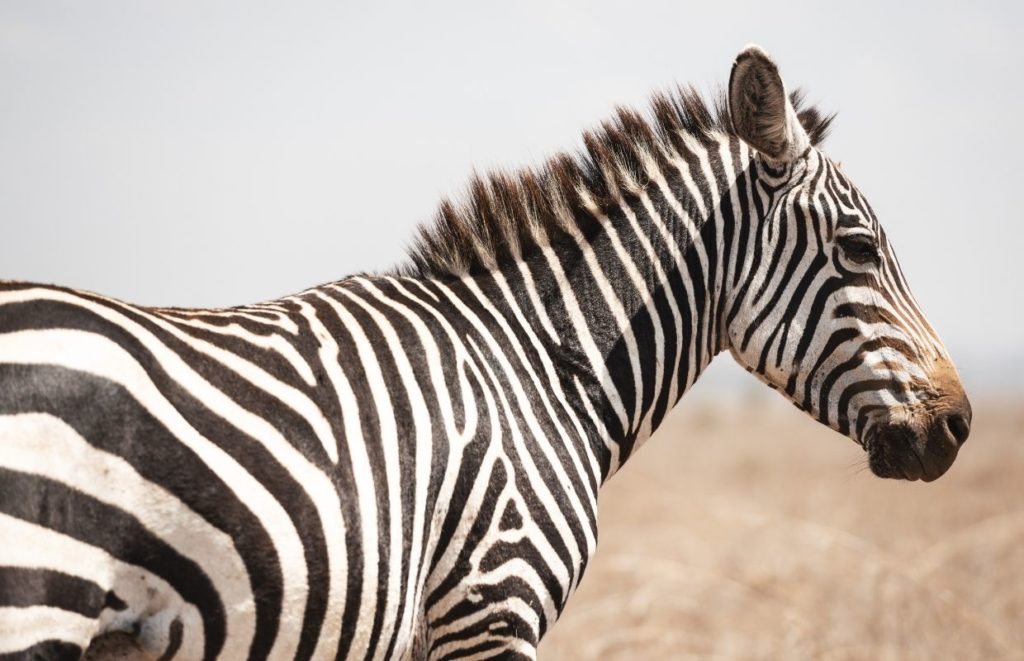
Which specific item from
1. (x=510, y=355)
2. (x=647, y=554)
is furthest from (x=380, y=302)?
(x=647, y=554)

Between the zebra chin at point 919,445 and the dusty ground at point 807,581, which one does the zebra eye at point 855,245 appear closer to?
the zebra chin at point 919,445

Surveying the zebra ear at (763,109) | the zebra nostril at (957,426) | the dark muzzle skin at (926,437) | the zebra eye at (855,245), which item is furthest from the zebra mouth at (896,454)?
the zebra ear at (763,109)

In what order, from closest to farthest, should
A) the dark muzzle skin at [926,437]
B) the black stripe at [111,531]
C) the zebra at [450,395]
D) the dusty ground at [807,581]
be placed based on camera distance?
1. the black stripe at [111,531]
2. the zebra at [450,395]
3. the dark muzzle skin at [926,437]
4. the dusty ground at [807,581]

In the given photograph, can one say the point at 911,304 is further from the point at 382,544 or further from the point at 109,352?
the point at 109,352

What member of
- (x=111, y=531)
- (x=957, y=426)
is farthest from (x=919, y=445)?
(x=111, y=531)

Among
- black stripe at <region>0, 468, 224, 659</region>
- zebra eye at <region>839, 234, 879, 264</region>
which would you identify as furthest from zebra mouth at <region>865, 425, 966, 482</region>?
black stripe at <region>0, 468, 224, 659</region>

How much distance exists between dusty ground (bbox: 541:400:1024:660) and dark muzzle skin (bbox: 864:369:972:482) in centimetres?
33

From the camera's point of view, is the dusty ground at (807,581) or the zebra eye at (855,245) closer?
the zebra eye at (855,245)

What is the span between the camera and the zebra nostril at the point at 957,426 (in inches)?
167

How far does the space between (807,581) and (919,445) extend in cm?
718

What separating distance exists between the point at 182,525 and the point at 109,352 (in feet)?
1.88

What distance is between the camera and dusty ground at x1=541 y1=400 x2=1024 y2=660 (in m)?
8.25

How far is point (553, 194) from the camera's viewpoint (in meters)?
4.47

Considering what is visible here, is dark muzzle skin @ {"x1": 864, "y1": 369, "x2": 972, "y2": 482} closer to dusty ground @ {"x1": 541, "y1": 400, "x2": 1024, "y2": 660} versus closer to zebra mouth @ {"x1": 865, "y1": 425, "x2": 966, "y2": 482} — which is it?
zebra mouth @ {"x1": 865, "y1": 425, "x2": 966, "y2": 482}
